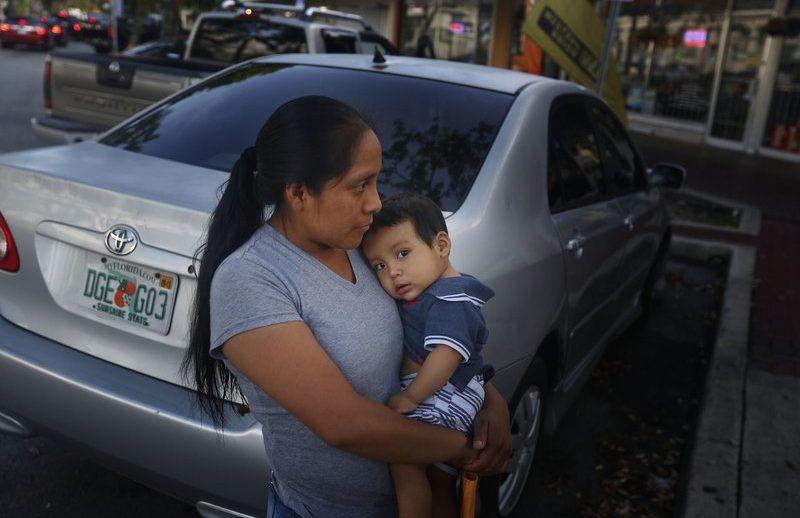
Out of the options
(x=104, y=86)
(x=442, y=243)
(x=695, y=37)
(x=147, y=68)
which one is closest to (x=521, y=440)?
(x=442, y=243)

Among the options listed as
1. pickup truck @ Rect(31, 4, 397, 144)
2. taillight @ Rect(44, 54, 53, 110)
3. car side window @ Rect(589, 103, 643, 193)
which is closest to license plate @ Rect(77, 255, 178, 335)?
car side window @ Rect(589, 103, 643, 193)

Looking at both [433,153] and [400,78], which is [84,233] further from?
[400,78]

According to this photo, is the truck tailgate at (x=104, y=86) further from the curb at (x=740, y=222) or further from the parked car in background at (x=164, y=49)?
the curb at (x=740, y=222)

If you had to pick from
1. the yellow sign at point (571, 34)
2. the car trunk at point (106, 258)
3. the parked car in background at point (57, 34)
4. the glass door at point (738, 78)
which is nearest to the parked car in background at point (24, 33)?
the parked car in background at point (57, 34)

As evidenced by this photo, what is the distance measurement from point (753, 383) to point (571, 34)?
3.46 m

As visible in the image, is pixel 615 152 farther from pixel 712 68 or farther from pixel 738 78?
pixel 712 68

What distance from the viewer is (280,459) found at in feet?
4.94

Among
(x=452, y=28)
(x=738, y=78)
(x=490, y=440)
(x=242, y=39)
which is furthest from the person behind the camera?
(x=452, y=28)

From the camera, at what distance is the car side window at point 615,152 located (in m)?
4.01

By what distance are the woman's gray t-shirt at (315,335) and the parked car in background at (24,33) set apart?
116 ft

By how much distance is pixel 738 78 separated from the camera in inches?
586

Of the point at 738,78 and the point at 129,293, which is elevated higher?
the point at 738,78

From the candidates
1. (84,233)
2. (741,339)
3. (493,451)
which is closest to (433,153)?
(84,233)

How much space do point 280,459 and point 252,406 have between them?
119 mm
